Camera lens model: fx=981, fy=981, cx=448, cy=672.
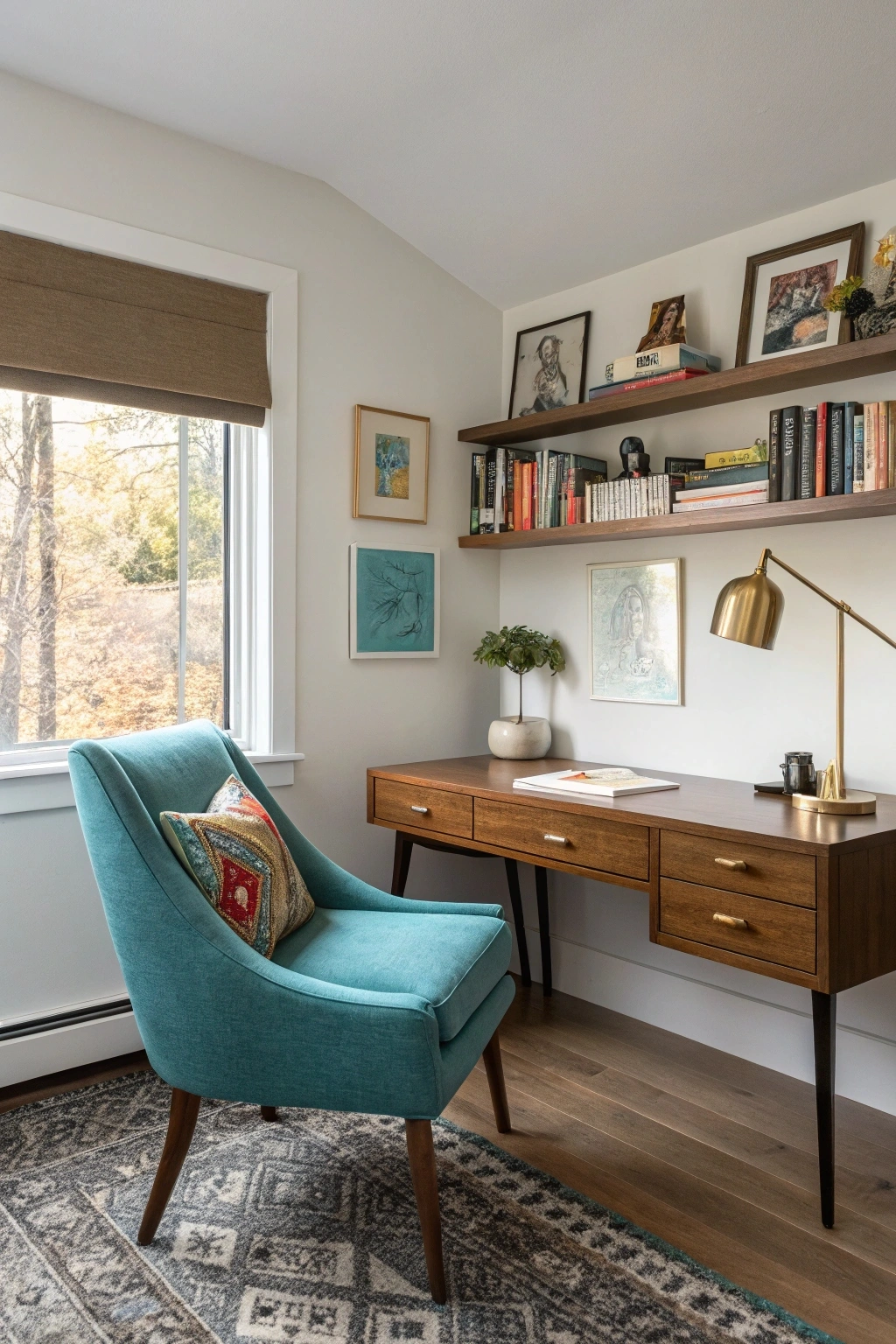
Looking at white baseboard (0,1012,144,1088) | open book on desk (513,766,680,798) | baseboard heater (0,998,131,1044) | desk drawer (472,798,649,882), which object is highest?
open book on desk (513,766,680,798)

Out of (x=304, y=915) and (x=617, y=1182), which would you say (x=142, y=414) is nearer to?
(x=304, y=915)

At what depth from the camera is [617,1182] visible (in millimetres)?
2006

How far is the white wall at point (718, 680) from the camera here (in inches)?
92.8

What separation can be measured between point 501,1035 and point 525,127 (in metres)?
2.41

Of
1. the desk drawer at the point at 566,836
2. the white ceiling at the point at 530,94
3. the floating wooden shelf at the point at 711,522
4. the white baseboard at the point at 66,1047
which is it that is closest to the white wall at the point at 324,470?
the white baseboard at the point at 66,1047

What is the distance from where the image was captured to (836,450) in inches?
86.7

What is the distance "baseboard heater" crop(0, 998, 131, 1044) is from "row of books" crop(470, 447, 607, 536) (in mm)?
1749

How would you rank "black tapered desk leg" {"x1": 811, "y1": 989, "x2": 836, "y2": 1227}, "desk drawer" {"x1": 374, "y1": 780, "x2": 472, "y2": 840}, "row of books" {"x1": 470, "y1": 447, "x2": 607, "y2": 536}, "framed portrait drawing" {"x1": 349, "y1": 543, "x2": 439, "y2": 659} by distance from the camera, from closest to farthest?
1. "black tapered desk leg" {"x1": 811, "y1": 989, "x2": 836, "y2": 1227}
2. "desk drawer" {"x1": 374, "y1": 780, "x2": 472, "y2": 840}
3. "row of books" {"x1": 470, "y1": 447, "x2": 607, "y2": 536}
4. "framed portrait drawing" {"x1": 349, "y1": 543, "x2": 439, "y2": 659}

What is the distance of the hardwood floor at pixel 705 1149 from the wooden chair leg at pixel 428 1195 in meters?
0.45

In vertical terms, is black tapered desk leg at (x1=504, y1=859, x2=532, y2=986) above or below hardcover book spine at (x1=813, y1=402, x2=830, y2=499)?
below

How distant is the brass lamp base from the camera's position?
2.09m

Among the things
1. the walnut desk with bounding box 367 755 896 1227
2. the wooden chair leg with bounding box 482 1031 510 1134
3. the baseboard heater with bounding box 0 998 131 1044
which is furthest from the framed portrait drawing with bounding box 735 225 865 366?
the baseboard heater with bounding box 0 998 131 1044

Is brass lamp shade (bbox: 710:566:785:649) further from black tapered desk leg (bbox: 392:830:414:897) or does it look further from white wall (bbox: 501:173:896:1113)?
black tapered desk leg (bbox: 392:830:414:897)

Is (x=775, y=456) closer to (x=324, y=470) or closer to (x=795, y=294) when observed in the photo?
(x=795, y=294)
